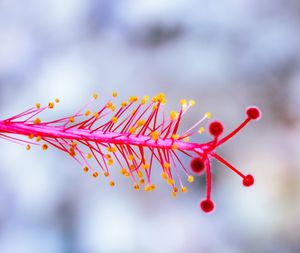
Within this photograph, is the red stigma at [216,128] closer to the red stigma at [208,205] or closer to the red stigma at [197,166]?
the red stigma at [197,166]

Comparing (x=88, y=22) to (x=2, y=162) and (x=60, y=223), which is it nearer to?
(x=2, y=162)

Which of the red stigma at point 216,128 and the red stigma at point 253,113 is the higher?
the red stigma at point 253,113

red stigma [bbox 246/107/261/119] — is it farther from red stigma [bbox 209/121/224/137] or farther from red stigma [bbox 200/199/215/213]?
red stigma [bbox 200/199/215/213]

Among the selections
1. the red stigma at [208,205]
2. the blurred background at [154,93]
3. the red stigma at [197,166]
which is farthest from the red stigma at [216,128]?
the blurred background at [154,93]

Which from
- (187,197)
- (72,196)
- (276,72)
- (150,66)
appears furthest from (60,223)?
(276,72)

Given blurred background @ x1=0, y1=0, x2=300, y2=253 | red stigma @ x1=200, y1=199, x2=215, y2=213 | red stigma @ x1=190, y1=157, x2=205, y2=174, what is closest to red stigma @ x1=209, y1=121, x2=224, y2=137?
red stigma @ x1=190, y1=157, x2=205, y2=174

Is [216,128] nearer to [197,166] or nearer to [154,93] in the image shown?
[197,166]

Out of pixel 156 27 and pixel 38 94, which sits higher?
pixel 156 27

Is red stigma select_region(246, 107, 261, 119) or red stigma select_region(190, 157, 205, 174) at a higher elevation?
red stigma select_region(246, 107, 261, 119)
